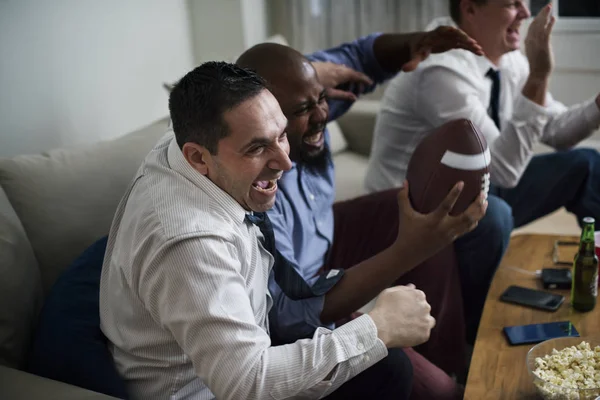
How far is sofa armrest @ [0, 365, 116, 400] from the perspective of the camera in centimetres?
113

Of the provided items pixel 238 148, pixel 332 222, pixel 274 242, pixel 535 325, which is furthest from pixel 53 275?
pixel 535 325

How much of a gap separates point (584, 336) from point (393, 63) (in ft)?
3.66

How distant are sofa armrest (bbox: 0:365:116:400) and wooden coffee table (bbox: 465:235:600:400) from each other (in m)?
0.70

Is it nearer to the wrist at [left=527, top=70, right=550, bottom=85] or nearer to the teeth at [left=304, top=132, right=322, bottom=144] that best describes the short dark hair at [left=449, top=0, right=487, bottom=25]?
the wrist at [left=527, top=70, right=550, bottom=85]

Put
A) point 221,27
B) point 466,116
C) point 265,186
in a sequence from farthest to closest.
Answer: point 221,27 < point 466,116 < point 265,186

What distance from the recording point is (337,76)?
6.74 ft

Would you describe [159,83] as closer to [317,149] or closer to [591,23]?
[317,149]

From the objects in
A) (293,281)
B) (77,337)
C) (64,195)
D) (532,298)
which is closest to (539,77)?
(532,298)

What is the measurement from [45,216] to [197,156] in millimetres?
547

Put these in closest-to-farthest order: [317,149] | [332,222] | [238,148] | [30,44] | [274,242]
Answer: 1. [238,148]
2. [274,242]
3. [317,149]
4. [332,222]
5. [30,44]

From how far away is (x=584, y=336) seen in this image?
57.2 inches

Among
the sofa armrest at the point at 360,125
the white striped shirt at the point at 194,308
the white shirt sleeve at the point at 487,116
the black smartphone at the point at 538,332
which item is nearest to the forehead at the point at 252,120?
the white striped shirt at the point at 194,308

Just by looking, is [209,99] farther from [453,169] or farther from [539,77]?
[539,77]

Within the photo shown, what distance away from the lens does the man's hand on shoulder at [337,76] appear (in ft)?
6.58
